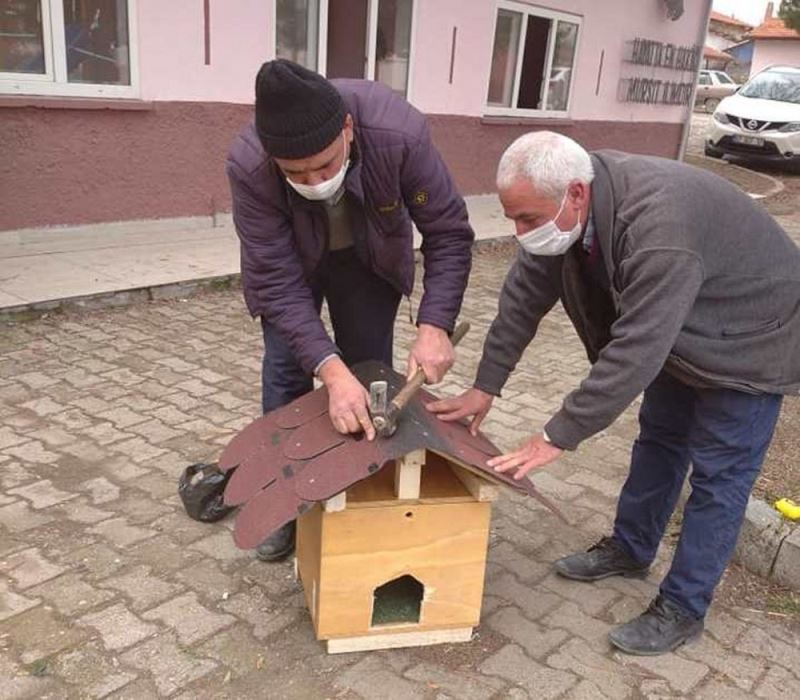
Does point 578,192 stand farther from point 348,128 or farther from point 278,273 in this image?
point 278,273

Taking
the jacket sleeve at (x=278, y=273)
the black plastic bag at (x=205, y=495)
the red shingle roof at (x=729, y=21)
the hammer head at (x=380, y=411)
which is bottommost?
the black plastic bag at (x=205, y=495)

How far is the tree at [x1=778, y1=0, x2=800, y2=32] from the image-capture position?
93.1 feet

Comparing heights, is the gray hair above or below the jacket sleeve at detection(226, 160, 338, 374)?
above

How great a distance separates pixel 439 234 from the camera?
2555mm

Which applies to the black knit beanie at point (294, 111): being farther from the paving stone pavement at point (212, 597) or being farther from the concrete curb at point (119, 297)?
the concrete curb at point (119, 297)

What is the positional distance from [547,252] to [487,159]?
7.84 m

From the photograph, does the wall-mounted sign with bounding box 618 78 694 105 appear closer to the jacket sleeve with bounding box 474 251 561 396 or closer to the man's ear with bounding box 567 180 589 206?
the jacket sleeve with bounding box 474 251 561 396

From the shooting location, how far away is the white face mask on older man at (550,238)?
2.12m

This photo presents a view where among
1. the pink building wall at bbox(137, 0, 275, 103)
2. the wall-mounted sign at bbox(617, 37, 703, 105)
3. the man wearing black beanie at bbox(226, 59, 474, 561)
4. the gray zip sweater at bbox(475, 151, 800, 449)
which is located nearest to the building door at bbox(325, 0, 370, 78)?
the pink building wall at bbox(137, 0, 275, 103)

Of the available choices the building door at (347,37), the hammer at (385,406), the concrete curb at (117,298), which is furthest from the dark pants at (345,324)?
the building door at (347,37)

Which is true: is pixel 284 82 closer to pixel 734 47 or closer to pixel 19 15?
pixel 19 15

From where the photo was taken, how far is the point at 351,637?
95.2 inches

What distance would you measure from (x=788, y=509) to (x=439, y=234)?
1650 millimetres

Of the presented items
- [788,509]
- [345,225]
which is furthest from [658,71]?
[345,225]
